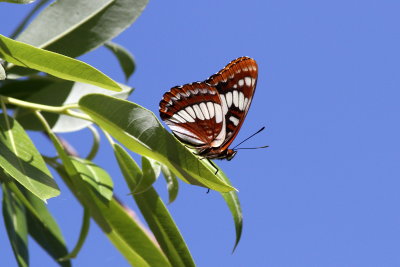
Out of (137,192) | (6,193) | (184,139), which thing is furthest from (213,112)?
(6,193)

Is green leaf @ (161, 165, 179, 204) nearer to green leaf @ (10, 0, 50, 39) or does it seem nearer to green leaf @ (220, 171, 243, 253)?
green leaf @ (220, 171, 243, 253)

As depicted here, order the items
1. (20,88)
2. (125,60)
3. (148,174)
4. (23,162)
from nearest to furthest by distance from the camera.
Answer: (23,162) → (148,174) → (20,88) → (125,60)

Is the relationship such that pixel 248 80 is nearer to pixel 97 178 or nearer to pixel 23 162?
pixel 97 178

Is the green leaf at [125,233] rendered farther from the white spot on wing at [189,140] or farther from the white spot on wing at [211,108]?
the white spot on wing at [211,108]

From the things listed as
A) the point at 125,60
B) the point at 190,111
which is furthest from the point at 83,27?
the point at 125,60

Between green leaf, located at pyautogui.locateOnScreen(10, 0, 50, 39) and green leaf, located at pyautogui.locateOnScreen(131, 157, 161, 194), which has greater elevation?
green leaf, located at pyautogui.locateOnScreen(10, 0, 50, 39)

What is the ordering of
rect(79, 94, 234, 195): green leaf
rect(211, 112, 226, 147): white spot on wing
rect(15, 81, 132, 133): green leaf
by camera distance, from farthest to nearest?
rect(15, 81, 132, 133): green leaf, rect(211, 112, 226, 147): white spot on wing, rect(79, 94, 234, 195): green leaf

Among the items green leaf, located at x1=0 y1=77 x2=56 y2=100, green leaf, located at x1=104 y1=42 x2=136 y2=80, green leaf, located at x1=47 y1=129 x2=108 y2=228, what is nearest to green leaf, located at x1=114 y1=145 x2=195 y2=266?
green leaf, located at x1=47 y1=129 x2=108 y2=228
